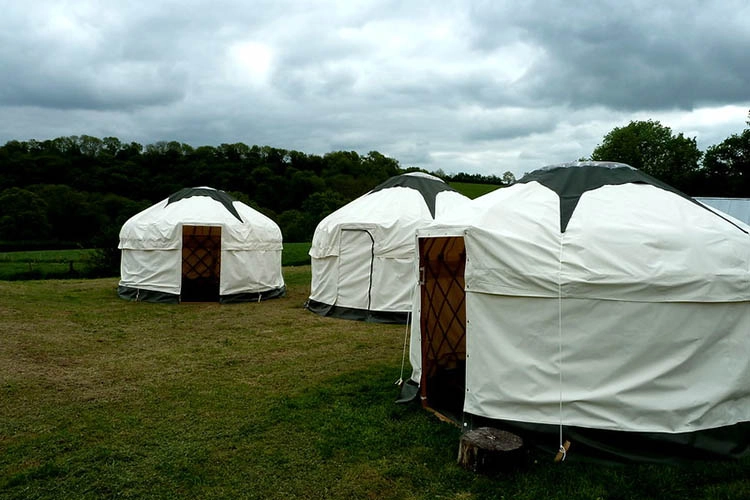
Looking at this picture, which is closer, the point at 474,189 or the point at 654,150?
the point at 474,189

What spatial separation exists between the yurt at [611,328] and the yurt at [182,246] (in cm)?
703

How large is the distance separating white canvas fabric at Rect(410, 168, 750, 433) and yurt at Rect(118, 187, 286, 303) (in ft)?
23.2

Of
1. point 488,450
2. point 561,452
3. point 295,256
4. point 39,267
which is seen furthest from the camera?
point 295,256

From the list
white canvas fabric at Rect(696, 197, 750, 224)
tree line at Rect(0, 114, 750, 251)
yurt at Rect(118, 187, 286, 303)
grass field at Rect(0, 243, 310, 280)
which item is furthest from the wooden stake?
tree line at Rect(0, 114, 750, 251)

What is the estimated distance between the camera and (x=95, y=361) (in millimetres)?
5625

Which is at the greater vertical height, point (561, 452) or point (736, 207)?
point (736, 207)

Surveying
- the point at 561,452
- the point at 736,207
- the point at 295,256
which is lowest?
the point at 295,256

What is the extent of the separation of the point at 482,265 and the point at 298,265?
15.2 metres

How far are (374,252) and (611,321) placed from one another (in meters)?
5.15

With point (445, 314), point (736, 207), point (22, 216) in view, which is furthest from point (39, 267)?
point (736, 207)

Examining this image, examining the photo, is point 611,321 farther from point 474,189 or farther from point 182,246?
point 474,189

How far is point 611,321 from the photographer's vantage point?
3.16 metres

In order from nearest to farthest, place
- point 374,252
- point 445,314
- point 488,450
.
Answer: point 488,450 < point 445,314 < point 374,252

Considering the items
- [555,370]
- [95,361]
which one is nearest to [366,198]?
[95,361]
